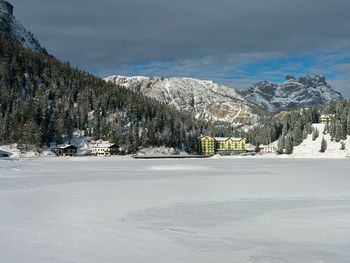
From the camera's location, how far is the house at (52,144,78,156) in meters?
172

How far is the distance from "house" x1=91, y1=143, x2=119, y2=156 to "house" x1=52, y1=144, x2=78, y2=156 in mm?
9752

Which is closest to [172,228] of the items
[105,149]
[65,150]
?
[65,150]

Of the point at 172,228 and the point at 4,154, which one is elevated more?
the point at 4,154

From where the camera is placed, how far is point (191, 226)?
19688mm

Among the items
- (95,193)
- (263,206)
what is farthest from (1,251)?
(95,193)

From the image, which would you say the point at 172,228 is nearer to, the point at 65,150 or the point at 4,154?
the point at 4,154

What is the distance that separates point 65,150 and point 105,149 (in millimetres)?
16460

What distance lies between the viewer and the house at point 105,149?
591 feet

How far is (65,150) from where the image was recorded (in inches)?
6811

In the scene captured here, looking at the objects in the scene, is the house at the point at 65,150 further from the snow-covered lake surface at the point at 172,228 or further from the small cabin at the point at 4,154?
the snow-covered lake surface at the point at 172,228

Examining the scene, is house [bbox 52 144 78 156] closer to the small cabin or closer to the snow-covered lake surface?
the small cabin

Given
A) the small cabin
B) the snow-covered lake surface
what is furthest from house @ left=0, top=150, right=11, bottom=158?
the snow-covered lake surface

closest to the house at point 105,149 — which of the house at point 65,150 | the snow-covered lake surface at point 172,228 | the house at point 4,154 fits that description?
the house at point 65,150

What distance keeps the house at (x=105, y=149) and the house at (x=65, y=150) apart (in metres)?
9.75
